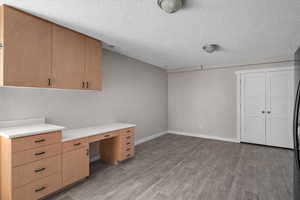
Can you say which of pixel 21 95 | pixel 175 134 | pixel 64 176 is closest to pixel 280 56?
pixel 175 134

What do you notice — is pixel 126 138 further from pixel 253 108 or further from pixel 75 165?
pixel 253 108

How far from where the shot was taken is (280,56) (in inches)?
148

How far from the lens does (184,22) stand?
2.11 m

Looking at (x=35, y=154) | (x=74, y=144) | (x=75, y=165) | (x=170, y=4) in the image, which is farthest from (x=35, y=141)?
(x=170, y=4)

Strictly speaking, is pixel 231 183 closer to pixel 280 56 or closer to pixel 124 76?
pixel 124 76

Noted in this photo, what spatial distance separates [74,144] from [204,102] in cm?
414

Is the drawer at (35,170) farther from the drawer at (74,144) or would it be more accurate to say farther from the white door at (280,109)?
the white door at (280,109)

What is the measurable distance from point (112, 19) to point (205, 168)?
2969 mm

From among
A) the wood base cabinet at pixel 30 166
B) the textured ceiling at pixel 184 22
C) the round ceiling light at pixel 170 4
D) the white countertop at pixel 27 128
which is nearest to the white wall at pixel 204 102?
the textured ceiling at pixel 184 22

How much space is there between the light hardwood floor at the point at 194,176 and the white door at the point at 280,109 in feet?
1.07

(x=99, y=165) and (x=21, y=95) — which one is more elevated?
(x=21, y=95)

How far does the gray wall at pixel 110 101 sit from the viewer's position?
2.21 metres

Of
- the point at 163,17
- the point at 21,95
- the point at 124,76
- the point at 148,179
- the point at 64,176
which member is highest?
the point at 163,17

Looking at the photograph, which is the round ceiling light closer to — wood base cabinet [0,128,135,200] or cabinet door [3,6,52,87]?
cabinet door [3,6,52,87]
